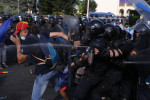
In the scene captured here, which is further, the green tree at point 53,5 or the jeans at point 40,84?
the green tree at point 53,5

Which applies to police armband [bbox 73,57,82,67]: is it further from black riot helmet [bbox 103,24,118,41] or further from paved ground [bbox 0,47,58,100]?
paved ground [bbox 0,47,58,100]

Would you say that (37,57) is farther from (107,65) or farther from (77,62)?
(107,65)

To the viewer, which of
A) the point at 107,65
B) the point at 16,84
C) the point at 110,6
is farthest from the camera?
the point at 110,6

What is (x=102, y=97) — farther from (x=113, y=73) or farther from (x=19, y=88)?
(x=19, y=88)

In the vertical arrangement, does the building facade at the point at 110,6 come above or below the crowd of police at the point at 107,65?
above

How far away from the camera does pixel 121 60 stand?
3348mm

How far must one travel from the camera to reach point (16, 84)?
523 centimetres

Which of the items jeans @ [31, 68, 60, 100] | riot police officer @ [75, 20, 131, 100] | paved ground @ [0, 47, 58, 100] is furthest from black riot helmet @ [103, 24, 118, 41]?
paved ground @ [0, 47, 58, 100]

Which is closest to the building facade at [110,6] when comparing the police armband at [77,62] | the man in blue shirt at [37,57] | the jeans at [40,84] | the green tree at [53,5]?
the green tree at [53,5]

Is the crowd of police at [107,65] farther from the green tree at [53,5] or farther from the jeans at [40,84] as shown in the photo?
the green tree at [53,5]

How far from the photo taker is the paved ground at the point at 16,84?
4.49 metres

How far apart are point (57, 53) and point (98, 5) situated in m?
68.4

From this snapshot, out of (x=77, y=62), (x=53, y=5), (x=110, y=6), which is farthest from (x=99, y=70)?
(x=110, y=6)

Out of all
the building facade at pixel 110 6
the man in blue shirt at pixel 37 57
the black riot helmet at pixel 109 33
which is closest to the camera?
the man in blue shirt at pixel 37 57
